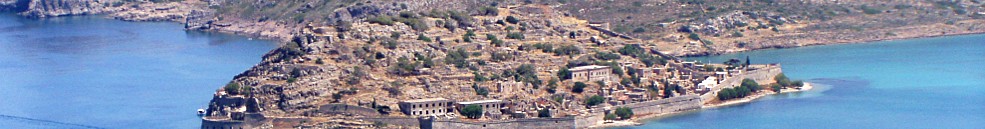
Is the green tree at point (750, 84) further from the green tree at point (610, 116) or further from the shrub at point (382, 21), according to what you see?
the shrub at point (382, 21)

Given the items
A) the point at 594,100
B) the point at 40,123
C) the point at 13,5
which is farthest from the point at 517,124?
the point at 13,5

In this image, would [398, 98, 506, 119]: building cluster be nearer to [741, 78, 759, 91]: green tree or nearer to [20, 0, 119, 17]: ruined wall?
[741, 78, 759, 91]: green tree

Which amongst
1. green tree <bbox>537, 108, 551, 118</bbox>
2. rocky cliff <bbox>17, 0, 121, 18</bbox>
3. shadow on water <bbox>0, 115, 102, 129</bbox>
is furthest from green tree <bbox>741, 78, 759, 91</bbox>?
rocky cliff <bbox>17, 0, 121, 18</bbox>

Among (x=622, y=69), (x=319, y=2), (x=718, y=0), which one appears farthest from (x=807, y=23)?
(x=622, y=69)

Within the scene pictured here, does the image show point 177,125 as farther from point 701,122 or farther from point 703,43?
point 703,43

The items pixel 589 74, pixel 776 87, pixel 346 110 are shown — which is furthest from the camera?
pixel 776 87

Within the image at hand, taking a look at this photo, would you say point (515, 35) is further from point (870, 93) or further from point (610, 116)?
point (610, 116)
